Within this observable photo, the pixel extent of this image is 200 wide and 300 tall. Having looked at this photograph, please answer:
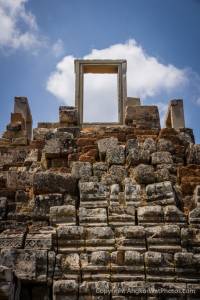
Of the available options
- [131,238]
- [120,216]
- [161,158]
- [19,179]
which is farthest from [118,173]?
[19,179]

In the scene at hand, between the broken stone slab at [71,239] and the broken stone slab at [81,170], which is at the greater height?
the broken stone slab at [81,170]

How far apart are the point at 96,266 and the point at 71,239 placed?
0.60 meters

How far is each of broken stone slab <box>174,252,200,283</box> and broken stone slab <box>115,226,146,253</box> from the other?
52 centimetres

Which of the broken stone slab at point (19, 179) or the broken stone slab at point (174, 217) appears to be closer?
the broken stone slab at point (174, 217)

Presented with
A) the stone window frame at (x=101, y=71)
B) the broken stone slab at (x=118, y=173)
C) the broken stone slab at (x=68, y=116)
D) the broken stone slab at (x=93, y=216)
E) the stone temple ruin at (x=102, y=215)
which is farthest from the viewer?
the stone window frame at (x=101, y=71)

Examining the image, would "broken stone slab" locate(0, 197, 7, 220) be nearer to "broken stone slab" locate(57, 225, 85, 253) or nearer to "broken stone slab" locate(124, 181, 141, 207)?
"broken stone slab" locate(57, 225, 85, 253)

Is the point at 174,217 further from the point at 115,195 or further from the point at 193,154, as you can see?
the point at 193,154

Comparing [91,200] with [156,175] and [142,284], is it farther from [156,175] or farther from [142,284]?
[142,284]

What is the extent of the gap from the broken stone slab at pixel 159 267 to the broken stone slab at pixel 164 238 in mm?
135

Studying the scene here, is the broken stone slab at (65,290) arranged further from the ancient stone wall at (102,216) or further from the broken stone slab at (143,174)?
the broken stone slab at (143,174)

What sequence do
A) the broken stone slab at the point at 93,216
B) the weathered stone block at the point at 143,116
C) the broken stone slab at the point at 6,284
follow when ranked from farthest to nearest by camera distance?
1. the weathered stone block at the point at 143,116
2. the broken stone slab at the point at 93,216
3. the broken stone slab at the point at 6,284

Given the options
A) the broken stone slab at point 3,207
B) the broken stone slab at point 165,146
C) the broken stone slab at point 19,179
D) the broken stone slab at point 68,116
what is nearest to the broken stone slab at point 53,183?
the broken stone slab at point 19,179

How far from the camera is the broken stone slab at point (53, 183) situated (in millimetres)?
7305

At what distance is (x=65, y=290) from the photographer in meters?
5.89
